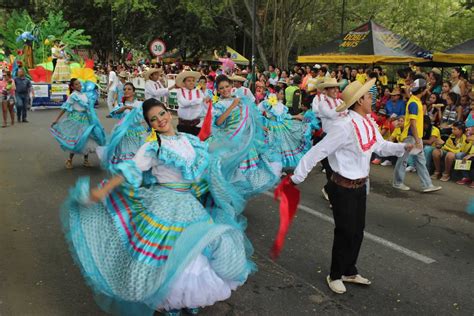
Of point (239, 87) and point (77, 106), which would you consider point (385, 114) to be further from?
point (77, 106)

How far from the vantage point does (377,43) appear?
14.9 m

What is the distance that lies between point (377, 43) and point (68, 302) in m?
13.2

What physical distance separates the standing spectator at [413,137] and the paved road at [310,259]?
28 centimetres

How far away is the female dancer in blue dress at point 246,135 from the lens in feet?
18.6

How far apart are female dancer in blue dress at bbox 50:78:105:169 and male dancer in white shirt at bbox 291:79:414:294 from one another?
19.2 ft

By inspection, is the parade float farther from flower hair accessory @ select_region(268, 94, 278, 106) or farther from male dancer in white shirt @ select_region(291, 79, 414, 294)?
male dancer in white shirt @ select_region(291, 79, 414, 294)

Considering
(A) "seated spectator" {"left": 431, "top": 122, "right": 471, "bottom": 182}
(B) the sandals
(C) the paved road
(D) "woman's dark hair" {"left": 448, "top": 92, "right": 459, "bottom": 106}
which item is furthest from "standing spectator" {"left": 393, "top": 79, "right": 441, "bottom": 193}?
(D) "woman's dark hair" {"left": 448, "top": 92, "right": 459, "bottom": 106}

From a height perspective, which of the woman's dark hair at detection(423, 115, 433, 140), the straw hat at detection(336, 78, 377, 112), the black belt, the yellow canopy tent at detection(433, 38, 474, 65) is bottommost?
the woman's dark hair at detection(423, 115, 433, 140)

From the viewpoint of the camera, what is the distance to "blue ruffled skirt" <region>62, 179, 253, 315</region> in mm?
3047

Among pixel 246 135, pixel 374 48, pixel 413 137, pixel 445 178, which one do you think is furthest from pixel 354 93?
pixel 374 48

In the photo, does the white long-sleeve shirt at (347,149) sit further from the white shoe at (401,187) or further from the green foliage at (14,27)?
the green foliage at (14,27)

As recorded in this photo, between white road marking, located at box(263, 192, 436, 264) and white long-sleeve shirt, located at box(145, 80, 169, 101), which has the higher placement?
white long-sleeve shirt, located at box(145, 80, 169, 101)

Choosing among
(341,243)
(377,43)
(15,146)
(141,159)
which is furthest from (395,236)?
(377,43)

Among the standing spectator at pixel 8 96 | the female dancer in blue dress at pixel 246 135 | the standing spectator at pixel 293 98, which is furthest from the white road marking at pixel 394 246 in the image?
the standing spectator at pixel 8 96
